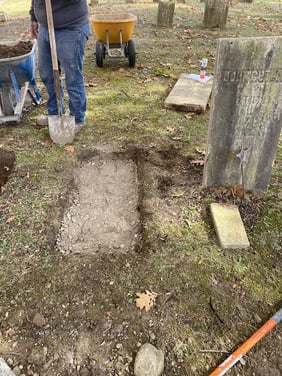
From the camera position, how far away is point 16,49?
13.5 feet

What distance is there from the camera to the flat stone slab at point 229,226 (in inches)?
99.7

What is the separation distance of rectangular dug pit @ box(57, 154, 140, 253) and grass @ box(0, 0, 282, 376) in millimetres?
113

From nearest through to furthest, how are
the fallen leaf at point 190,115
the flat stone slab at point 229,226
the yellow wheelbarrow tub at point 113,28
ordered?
the flat stone slab at point 229,226 → the fallen leaf at point 190,115 → the yellow wheelbarrow tub at point 113,28

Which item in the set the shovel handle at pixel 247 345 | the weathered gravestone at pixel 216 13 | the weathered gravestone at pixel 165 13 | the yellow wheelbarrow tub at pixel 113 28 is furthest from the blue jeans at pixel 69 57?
the weathered gravestone at pixel 216 13

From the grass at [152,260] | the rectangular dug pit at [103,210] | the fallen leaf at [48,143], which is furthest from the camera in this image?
the fallen leaf at [48,143]

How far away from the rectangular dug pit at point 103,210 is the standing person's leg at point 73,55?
2.68 ft

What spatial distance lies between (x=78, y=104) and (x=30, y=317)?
2595 mm

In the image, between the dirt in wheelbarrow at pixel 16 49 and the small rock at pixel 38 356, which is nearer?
the small rock at pixel 38 356

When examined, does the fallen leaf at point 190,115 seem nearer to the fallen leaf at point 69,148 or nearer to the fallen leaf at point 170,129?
the fallen leaf at point 170,129

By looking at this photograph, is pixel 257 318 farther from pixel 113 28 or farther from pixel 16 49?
pixel 113 28

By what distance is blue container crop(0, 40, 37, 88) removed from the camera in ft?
12.1

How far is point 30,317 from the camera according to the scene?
2072 mm

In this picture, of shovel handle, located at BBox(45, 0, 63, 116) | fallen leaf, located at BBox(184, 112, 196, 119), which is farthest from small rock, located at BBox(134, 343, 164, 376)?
fallen leaf, located at BBox(184, 112, 196, 119)

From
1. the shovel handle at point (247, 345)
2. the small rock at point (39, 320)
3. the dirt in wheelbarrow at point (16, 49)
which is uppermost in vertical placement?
the dirt in wheelbarrow at point (16, 49)
